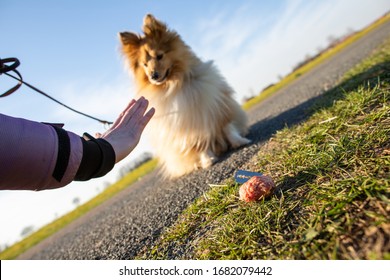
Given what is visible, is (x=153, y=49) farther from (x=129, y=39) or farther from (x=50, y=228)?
(x=50, y=228)

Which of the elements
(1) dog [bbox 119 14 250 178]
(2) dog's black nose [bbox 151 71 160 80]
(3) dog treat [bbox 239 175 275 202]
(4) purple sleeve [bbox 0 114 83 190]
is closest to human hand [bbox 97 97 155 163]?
(4) purple sleeve [bbox 0 114 83 190]

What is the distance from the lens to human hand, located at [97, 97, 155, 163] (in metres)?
2.21

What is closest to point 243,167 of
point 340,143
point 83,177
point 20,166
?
point 340,143

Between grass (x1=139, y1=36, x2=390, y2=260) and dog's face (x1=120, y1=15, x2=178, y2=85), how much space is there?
2.53 meters

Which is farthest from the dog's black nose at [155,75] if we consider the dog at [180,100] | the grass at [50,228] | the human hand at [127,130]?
the grass at [50,228]

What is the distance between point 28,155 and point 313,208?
1608mm

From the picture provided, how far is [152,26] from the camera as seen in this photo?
4.60 meters

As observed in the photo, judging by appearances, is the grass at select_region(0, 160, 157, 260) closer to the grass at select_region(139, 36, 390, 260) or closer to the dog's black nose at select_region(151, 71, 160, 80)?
the dog's black nose at select_region(151, 71, 160, 80)

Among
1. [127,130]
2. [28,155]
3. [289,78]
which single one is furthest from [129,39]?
[289,78]

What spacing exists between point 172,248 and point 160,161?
9.94 ft

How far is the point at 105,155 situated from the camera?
192cm

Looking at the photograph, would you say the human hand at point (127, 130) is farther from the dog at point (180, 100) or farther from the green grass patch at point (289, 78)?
the green grass patch at point (289, 78)

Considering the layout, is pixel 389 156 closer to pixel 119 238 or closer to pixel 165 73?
pixel 119 238

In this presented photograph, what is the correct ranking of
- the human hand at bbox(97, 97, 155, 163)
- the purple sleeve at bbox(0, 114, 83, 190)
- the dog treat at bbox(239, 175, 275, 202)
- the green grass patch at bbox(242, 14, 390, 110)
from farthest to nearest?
the green grass patch at bbox(242, 14, 390, 110) < the human hand at bbox(97, 97, 155, 163) < the dog treat at bbox(239, 175, 275, 202) < the purple sleeve at bbox(0, 114, 83, 190)
